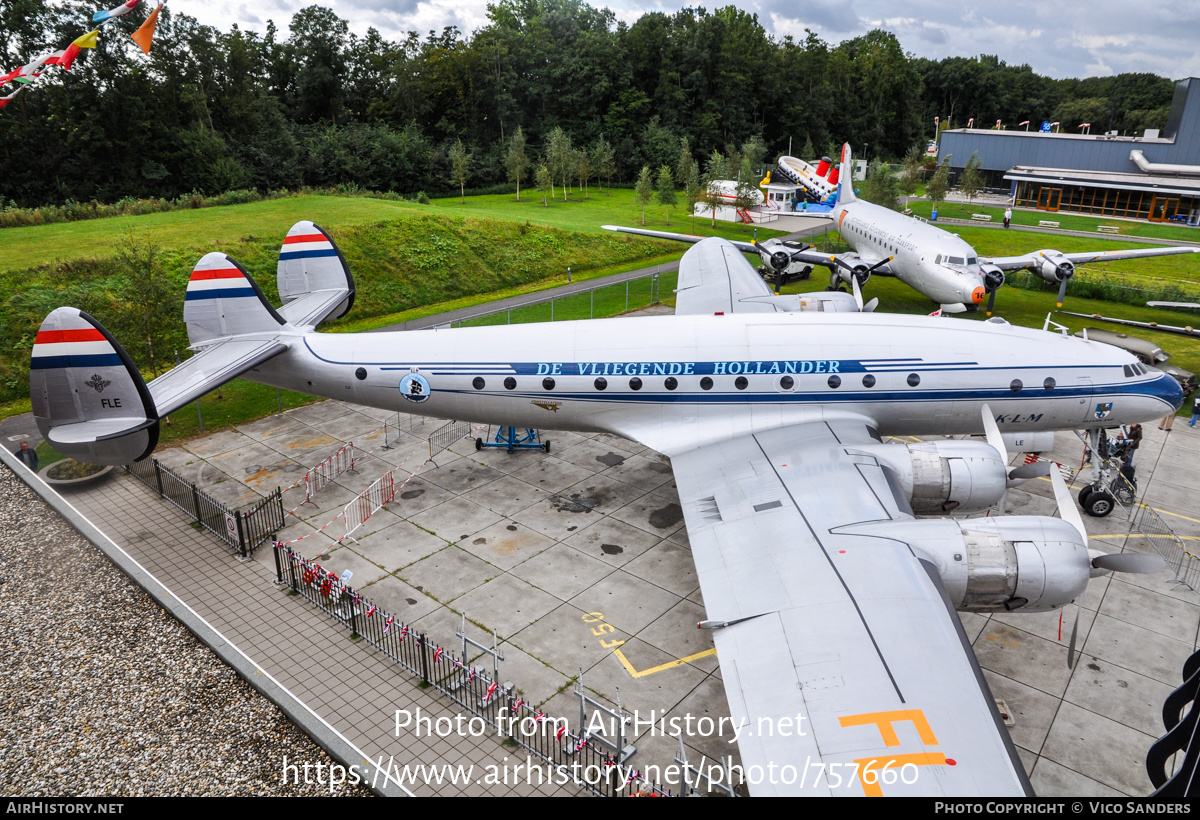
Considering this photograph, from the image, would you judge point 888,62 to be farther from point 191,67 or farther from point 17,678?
point 17,678

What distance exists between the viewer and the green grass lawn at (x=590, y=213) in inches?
2665

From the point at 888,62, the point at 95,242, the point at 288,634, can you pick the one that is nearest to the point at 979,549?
the point at 288,634

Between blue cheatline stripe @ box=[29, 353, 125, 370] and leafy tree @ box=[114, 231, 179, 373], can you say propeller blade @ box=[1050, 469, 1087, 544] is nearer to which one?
blue cheatline stripe @ box=[29, 353, 125, 370]

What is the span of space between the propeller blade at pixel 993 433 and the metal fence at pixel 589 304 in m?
23.1

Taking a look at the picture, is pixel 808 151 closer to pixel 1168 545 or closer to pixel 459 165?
pixel 459 165

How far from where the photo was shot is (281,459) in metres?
24.1

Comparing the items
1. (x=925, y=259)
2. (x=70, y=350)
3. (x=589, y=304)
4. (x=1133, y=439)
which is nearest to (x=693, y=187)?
(x=589, y=304)

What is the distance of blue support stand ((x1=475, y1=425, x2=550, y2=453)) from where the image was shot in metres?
24.7

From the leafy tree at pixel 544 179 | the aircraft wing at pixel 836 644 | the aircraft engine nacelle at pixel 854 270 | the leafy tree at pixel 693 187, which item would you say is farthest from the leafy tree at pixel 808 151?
the aircraft wing at pixel 836 644

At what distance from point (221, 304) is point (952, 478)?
20137 mm

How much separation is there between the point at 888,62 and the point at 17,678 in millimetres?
162736

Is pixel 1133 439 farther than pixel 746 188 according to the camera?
No

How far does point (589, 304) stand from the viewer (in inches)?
1694

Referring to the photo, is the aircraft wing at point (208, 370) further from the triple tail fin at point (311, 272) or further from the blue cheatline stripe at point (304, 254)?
the blue cheatline stripe at point (304, 254)
